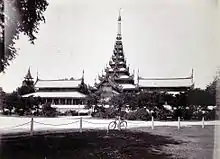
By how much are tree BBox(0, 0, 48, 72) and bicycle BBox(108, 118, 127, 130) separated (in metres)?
0.52

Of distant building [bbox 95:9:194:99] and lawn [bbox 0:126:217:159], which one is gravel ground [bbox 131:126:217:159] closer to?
lawn [bbox 0:126:217:159]

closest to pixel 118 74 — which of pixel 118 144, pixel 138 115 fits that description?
pixel 138 115

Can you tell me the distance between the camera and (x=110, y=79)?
1482 millimetres

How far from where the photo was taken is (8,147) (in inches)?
57.7

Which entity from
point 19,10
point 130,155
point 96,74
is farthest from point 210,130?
point 19,10

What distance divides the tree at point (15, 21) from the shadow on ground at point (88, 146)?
1.19 feet

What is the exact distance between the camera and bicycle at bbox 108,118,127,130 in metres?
1.48

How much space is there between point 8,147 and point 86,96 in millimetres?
418

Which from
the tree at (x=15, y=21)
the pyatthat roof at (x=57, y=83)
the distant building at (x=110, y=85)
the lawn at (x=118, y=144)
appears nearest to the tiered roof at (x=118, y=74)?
the distant building at (x=110, y=85)

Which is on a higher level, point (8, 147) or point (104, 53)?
point (104, 53)

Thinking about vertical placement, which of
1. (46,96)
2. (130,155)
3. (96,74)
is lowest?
(130,155)

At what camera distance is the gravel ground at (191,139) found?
147 cm

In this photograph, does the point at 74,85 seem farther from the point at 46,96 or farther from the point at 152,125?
the point at 152,125

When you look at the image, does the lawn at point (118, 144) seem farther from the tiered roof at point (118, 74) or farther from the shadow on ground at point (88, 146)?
the tiered roof at point (118, 74)
